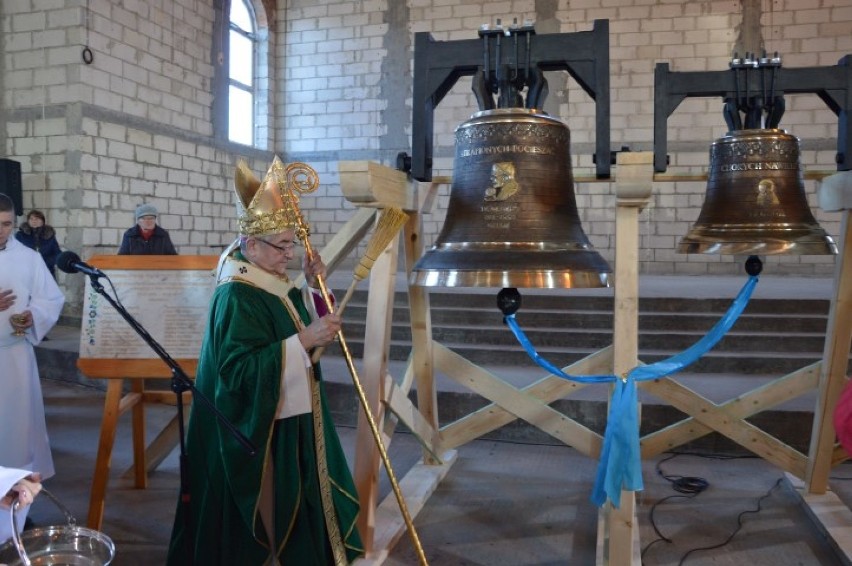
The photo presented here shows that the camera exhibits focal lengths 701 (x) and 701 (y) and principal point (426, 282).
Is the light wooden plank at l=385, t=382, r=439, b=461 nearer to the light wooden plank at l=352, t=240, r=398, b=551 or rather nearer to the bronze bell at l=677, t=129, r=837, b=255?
the light wooden plank at l=352, t=240, r=398, b=551

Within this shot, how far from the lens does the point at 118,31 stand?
8.98 metres

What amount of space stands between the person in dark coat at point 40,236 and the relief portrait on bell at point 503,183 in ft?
22.9

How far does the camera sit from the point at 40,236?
768cm

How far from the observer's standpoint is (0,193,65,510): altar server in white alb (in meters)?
3.29

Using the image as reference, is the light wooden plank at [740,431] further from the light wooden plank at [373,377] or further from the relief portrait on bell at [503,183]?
the relief portrait on bell at [503,183]

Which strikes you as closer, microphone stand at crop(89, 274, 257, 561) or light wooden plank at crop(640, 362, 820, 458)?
microphone stand at crop(89, 274, 257, 561)

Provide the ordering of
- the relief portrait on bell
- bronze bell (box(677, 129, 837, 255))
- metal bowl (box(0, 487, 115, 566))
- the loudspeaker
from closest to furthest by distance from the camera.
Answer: metal bowl (box(0, 487, 115, 566)) → the relief portrait on bell → bronze bell (box(677, 129, 837, 255)) → the loudspeaker

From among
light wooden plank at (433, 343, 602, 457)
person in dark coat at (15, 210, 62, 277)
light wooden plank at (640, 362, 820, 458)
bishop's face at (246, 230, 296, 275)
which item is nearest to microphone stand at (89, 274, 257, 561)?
bishop's face at (246, 230, 296, 275)

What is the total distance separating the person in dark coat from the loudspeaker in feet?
1.90

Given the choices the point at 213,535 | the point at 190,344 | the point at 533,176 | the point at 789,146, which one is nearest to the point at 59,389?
the point at 190,344

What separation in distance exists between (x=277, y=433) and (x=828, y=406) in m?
2.55

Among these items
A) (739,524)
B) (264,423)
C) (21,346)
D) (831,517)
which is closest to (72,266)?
(264,423)

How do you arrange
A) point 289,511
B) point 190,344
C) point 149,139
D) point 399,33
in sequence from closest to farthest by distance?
point 289,511
point 190,344
point 149,139
point 399,33

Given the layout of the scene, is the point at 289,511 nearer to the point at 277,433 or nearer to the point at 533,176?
the point at 277,433
